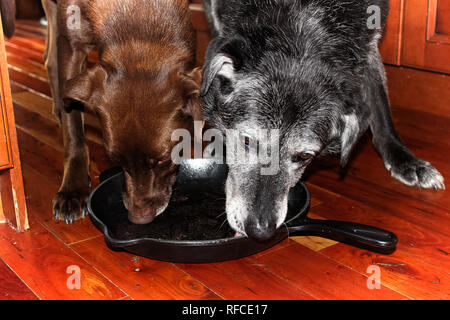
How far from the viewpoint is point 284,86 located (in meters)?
1.86

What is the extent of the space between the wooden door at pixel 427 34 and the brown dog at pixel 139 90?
1.63m

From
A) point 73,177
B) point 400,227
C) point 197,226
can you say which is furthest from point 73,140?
point 400,227

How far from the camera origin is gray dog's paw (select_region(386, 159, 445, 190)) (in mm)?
2385

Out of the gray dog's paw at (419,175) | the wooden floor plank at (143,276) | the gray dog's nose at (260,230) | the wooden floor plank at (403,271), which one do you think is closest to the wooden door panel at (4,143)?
the wooden floor plank at (143,276)

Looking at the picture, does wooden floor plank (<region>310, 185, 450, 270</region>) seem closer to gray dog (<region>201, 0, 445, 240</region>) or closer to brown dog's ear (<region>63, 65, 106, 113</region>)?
gray dog (<region>201, 0, 445, 240</region>)

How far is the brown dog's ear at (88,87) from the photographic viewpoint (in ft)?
6.19

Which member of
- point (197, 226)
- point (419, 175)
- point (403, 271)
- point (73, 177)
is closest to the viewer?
point (403, 271)

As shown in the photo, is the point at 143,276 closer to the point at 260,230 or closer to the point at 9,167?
the point at 260,230

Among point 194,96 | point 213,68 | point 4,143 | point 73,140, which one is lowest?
point 73,140

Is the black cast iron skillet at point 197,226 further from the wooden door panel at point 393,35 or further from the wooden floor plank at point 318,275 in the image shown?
the wooden door panel at point 393,35

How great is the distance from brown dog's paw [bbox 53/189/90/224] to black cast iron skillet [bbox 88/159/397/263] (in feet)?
0.45

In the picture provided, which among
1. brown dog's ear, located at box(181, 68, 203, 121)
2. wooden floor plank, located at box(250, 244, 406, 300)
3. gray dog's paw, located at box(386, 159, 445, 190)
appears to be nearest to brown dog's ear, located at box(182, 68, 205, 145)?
brown dog's ear, located at box(181, 68, 203, 121)

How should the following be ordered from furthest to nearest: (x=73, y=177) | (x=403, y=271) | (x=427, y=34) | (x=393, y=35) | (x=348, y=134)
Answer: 1. (x=393, y=35)
2. (x=427, y=34)
3. (x=73, y=177)
4. (x=348, y=134)
5. (x=403, y=271)

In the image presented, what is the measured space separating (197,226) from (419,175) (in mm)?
1120
